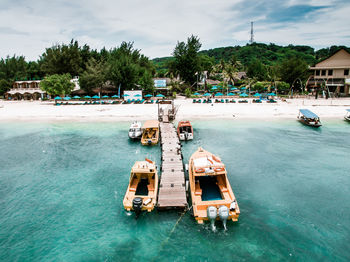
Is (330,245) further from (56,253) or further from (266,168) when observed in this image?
(56,253)

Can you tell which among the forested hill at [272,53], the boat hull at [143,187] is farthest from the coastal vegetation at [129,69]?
the boat hull at [143,187]

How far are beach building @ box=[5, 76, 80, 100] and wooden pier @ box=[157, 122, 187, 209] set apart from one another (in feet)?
220

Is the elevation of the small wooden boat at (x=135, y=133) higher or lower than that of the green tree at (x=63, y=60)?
lower

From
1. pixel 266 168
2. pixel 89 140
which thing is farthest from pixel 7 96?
pixel 266 168

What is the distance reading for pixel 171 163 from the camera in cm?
1719

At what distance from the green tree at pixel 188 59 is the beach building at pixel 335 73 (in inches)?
1273

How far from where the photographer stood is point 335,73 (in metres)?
59.0

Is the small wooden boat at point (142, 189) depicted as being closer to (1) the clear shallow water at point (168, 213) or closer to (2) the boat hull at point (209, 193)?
(1) the clear shallow water at point (168, 213)

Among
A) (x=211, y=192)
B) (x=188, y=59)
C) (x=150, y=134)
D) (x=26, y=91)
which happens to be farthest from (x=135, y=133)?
(x=26, y=91)

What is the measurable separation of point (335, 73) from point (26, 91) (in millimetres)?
91613

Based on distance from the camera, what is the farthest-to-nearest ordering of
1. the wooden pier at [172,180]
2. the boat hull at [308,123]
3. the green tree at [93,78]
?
the green tree at [93,78] → the boat hull at [308,123] → the wooden pier at [172,180]

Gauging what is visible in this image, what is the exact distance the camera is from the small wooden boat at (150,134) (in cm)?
2516

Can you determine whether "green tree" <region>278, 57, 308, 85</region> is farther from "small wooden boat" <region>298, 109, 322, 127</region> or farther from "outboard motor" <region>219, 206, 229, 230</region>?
"outboard motor" <region>219, 206, 229, 230</region>

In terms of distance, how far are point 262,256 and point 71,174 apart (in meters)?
15.2
